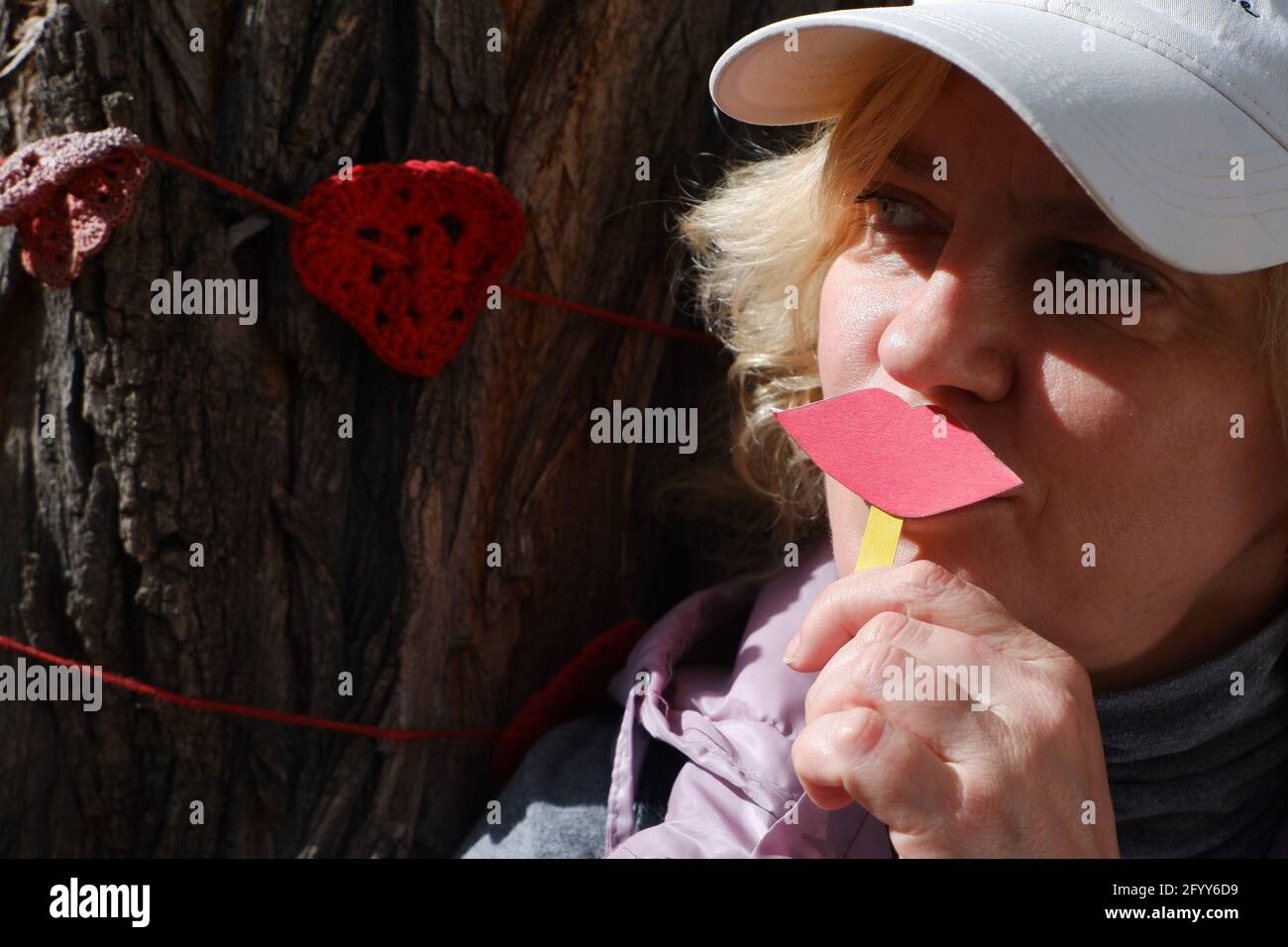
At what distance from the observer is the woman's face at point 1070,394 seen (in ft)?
3.56

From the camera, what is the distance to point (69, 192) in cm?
134

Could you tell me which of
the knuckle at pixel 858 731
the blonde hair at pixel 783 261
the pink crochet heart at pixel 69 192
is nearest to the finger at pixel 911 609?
the knuckle at pixel 858 731

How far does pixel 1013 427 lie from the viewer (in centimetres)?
111

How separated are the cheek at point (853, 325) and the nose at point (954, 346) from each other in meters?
0.09

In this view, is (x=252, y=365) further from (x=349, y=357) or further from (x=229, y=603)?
(x=229, y=603)

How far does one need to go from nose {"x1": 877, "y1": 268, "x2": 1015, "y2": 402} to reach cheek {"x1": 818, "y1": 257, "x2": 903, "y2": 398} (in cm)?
9

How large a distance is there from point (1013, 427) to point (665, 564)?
0.84m

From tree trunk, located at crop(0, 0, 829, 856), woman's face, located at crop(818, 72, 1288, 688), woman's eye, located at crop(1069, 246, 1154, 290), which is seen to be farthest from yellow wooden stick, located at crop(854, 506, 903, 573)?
tree trunk, located at crop(0, 0, 829, 856)

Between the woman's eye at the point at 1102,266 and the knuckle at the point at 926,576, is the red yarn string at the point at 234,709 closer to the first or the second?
the knuckle at the point at 926,576

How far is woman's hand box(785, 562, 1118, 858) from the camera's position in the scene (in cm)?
94

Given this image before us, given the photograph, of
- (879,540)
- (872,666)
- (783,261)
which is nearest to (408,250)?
(783,261)

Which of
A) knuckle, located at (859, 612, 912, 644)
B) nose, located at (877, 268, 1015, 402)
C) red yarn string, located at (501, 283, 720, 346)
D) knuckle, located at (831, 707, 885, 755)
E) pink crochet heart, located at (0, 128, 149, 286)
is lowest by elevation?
knuckle, located at (831, 707, 885, 755)

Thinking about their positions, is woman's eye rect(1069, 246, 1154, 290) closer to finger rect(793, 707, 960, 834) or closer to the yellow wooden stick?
the yellow wooden stick
